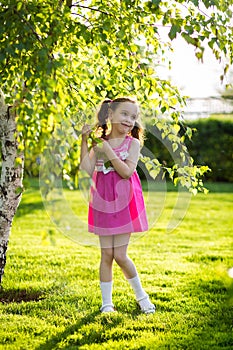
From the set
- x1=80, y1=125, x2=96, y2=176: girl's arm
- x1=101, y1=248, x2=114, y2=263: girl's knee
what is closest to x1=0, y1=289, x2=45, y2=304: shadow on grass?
x1=101, y1=248, x2=114, y2=263: girl's knee

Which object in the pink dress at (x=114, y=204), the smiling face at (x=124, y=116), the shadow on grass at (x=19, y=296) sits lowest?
the shadow on grass at (x=19, y=296)

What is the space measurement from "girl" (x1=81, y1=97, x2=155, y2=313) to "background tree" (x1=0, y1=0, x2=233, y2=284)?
0.66ft

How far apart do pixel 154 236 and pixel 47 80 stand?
4.45 metres

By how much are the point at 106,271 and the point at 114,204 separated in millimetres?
419

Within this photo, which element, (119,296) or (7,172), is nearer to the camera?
(7,172)

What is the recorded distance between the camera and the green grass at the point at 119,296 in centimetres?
304

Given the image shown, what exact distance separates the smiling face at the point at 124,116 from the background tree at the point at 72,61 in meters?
0.13

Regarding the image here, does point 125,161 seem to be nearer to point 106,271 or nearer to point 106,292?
point 106,271

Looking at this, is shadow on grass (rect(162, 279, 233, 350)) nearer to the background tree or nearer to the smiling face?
the background tree

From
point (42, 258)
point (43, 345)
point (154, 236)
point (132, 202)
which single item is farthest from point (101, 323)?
point (154, 236)

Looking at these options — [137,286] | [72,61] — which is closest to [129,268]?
[137,286]

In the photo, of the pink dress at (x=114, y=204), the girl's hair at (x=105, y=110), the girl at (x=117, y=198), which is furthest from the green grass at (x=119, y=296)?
the girl's hair at (x=105, y=110)

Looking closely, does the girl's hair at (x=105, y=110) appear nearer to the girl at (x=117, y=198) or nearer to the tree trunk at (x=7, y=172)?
the girl at (x=117, y=198)

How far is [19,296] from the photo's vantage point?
396 cm
